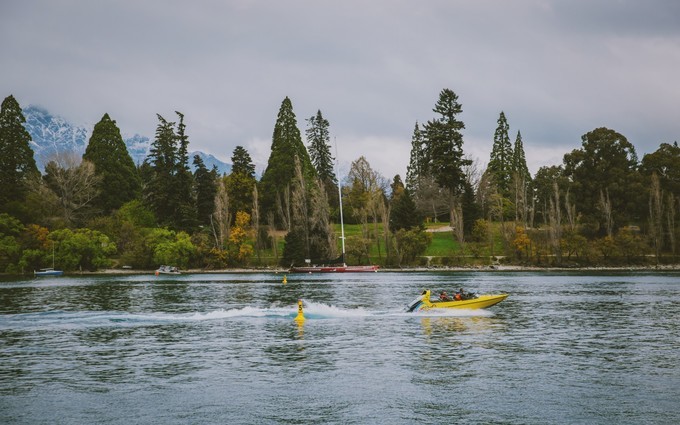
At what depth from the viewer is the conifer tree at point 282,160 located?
135500 mm

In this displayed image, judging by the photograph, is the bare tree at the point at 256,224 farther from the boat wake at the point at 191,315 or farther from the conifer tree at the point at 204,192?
the boat wake at the point at 191,315

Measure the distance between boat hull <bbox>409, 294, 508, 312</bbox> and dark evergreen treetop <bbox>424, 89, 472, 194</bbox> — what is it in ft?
272

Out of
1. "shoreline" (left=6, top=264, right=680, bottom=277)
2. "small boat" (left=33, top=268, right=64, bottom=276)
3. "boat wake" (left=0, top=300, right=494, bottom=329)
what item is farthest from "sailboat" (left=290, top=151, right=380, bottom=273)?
"boat wake" (left=0, top=300, right=494, bottom=329)

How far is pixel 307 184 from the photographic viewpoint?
439 feet

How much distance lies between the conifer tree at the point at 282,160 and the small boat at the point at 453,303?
8741cm

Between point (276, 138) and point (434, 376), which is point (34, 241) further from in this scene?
point (434, 376)

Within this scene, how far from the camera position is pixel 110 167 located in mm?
133000

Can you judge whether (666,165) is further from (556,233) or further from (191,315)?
(191,315)

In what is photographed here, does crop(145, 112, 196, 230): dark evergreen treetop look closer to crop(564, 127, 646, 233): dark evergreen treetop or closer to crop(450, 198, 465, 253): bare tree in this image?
crop(450, 198, 465, 253): bare tree

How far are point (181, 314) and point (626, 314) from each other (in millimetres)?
31983

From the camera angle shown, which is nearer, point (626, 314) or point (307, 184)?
point (626, 314)

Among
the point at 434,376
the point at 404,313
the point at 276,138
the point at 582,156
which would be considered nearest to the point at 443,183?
the point at 582,156

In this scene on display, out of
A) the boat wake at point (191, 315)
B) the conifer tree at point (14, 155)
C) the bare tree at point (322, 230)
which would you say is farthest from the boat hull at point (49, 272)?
the boat wake at point (191, 315)

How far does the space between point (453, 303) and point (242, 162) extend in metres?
105
